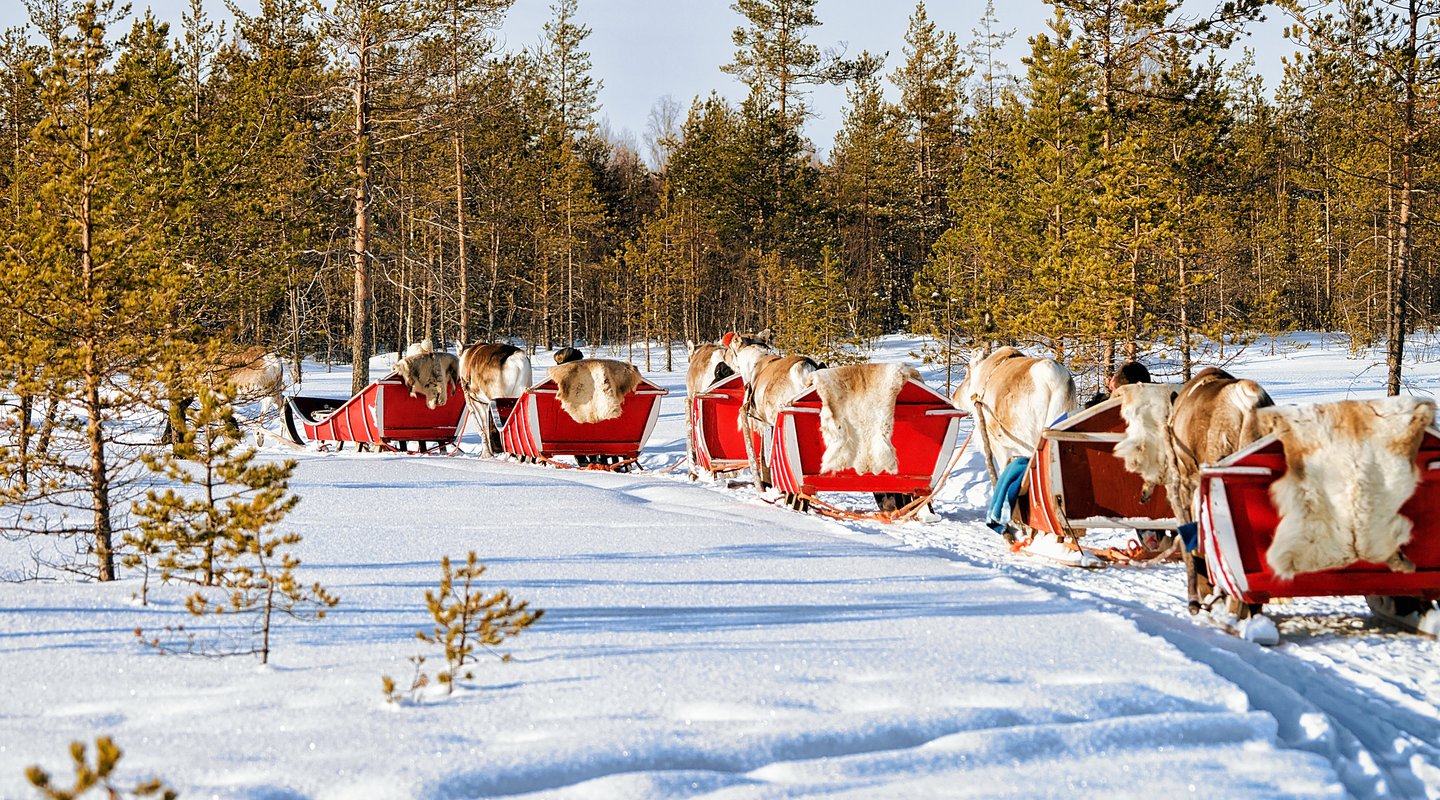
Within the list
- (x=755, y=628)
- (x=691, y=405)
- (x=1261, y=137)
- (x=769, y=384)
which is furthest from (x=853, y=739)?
(x=1261, y=137)

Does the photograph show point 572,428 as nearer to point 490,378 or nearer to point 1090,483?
point 490,378

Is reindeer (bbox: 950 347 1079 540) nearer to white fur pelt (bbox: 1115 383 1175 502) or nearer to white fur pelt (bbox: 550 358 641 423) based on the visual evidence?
white fur pelt (bbox: 1115 383 1175 502)

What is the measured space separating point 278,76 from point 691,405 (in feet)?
31.5

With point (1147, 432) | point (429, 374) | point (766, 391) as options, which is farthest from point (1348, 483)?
point (429, 374)

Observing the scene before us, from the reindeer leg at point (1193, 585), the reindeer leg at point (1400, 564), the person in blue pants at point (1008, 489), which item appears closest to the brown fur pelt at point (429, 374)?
the person in blue pants at point (1008, 489)

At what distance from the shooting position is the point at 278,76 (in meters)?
19.8

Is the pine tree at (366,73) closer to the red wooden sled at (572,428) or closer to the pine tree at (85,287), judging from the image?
the red wooden sled at (572,428)

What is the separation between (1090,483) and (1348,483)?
10.0 ft

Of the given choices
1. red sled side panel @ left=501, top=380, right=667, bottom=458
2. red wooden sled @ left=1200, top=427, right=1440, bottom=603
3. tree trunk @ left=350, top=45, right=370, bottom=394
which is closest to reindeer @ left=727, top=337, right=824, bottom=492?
red sled side panel @ left=501, top=380, right=667, bottom=458

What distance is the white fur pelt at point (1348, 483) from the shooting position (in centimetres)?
577

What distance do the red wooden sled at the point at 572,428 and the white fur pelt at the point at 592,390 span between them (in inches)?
3.4

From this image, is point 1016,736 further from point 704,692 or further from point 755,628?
point 755,628

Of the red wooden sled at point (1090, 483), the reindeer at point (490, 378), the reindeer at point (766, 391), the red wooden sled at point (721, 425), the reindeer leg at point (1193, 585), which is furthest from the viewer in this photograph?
the reindeer at point (490, 378)

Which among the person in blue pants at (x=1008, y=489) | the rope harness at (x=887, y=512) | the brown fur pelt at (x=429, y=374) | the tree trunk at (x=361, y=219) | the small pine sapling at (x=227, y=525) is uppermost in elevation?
the tree trunk at (x=361, y=219)
